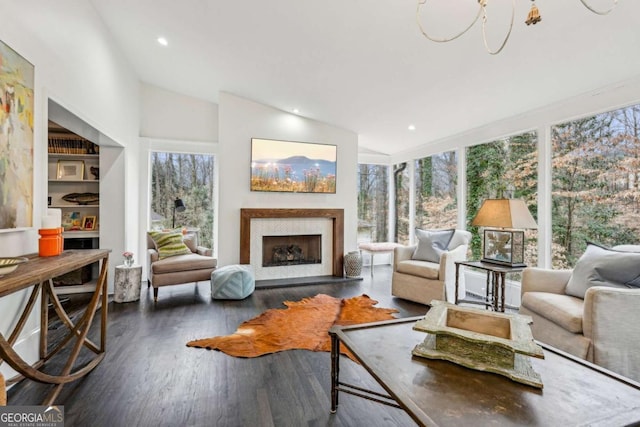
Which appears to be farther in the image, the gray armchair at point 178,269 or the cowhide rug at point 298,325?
the gray armchair at point 178,269

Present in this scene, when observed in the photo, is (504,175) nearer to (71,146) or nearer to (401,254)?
(401,254)

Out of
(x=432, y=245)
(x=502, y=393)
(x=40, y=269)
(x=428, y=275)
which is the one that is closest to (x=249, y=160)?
(x=432, y=245)

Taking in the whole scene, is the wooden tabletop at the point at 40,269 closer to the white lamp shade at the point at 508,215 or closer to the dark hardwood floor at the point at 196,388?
the dark hardwood floor at the point at 196,388

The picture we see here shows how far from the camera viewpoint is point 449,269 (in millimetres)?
3500

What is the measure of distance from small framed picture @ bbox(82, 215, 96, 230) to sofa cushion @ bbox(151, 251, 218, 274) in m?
1.09

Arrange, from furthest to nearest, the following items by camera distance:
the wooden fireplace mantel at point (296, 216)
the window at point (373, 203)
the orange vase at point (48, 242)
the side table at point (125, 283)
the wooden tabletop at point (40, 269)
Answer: the window at point (373, 203)
the wooden fireplace mantel at point (296, 216)
the side table at point (125, 283)
the orange vase at point (48, 242)
the wooden tabletop at point (40, 269)

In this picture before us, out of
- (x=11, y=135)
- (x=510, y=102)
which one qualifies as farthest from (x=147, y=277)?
(x=510, y=102)

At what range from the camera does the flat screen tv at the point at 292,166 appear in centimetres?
479

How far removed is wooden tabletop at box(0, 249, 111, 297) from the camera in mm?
1366

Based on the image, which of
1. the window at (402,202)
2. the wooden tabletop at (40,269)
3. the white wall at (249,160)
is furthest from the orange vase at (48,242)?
the window at (402,202)

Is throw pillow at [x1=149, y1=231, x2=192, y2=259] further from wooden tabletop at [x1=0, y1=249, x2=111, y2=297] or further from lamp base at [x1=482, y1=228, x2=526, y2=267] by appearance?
lamp base at [x1=482, y1=228, x2=526, y2=267]

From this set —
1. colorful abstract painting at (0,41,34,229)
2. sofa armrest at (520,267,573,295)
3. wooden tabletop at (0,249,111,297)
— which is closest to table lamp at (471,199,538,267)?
sofa armrest at (520,267,573,295)

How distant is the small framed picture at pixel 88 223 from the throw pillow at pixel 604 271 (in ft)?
17.4

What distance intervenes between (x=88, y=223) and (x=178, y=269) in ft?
4.70
